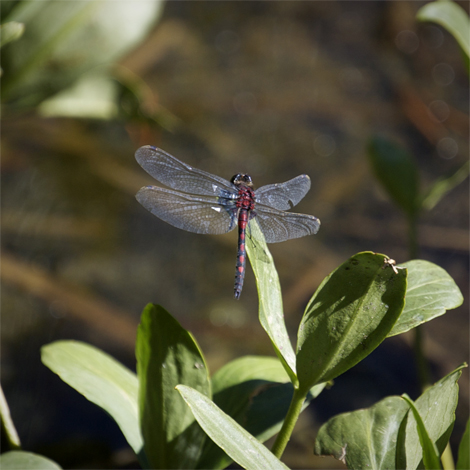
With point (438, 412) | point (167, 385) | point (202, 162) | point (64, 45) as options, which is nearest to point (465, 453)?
point (438, 412)

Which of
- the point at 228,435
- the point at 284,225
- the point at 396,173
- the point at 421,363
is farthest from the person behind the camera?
the point at 396,173

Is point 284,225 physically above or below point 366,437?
above

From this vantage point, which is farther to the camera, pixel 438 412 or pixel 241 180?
pixel 241 180

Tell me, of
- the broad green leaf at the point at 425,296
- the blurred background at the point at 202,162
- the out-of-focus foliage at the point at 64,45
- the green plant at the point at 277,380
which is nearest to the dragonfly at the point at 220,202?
the green plant at the point at 277,380

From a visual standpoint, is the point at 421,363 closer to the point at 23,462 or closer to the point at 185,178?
the point at 185,178

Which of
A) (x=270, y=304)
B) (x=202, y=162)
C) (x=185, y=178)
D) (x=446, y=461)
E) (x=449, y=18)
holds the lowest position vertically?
(x=446, y=461)

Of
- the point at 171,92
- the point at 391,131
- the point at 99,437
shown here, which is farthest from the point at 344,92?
the point at 99,437

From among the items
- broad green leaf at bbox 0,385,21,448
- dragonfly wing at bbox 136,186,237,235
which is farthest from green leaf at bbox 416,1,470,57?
broad green leaf at bbox 0,385,21,448
